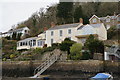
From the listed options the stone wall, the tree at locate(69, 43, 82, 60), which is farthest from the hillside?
the stone wall

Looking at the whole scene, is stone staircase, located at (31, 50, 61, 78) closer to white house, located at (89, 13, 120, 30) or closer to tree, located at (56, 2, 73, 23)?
tree, located at (56, 2, 73, 23)

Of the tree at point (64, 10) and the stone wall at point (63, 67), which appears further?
the tree at point (64, 10)

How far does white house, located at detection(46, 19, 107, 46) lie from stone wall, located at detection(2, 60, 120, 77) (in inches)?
196

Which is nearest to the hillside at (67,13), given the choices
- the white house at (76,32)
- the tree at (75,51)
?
the white house at (76,32)

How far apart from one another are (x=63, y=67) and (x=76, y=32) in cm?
574

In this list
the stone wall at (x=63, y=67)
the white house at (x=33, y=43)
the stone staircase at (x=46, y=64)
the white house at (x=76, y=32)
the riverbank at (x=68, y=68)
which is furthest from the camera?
the white house at (x=33, y=43)

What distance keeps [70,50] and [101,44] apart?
2340mm

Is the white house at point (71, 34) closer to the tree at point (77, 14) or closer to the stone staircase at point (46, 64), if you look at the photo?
the tree at point (77, 14)

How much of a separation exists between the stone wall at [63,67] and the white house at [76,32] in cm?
497

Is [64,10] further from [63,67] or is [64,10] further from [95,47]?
[63,67]

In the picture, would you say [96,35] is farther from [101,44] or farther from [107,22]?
[107,22]

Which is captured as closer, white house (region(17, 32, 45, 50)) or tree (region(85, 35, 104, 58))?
tree (region(85, 35, 104, 58))

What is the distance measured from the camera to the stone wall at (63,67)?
523 inches

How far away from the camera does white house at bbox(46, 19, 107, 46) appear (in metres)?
18.3
